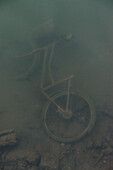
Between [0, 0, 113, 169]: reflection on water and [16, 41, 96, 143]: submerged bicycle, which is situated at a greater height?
[0, 0, 113, 169]: reflection on water

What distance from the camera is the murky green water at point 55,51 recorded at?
5312 mm

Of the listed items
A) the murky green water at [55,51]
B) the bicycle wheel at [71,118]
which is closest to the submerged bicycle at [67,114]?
the bicycle wheel at [71,118]

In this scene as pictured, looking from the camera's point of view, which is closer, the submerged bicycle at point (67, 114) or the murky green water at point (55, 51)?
the submerged bicycle at point (67, 114)

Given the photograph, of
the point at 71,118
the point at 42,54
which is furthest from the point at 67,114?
the point at 42,54

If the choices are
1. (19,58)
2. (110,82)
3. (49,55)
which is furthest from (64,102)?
(19,58)

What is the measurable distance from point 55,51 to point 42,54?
567 mm

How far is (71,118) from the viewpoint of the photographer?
5020 mm

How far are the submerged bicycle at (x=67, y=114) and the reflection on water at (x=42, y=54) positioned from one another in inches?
14.3

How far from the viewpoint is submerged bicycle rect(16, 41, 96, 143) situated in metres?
4.71

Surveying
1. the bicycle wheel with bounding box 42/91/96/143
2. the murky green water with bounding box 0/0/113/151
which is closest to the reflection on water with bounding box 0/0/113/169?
the murky green water with bounding box 0/0/113/151

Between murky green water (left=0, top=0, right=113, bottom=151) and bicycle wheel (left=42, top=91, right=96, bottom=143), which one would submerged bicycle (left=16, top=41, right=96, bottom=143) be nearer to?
bicycle wheel (left=42, top=91, right=96, bottom=143)

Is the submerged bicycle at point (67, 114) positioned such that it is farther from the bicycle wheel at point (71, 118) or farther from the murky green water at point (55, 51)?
the murky green water at point (55, 51)

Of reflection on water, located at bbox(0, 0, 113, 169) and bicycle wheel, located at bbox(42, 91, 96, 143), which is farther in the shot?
reflection on water, located at bbox(0, 0, 113, 169)

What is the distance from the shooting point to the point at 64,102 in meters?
5.30
